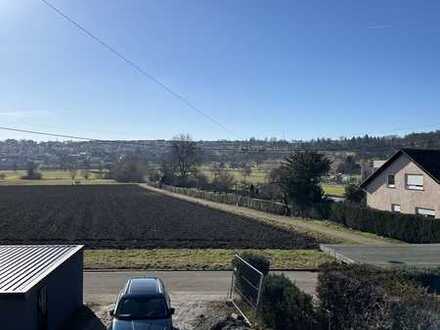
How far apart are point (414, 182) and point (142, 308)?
107 feet

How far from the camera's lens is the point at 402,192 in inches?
1730

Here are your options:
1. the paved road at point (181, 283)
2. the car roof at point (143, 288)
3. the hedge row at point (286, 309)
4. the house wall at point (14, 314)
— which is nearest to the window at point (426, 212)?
the paved road at point (181, 283)

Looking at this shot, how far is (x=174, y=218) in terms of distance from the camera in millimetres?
50625

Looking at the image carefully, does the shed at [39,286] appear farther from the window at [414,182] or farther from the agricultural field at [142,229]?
the window at [414,182]

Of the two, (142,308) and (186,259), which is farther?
(186,259)

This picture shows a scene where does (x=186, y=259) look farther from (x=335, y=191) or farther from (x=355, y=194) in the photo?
(x=335, y=191)

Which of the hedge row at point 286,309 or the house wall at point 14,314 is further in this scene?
the hedge row at point 286,309

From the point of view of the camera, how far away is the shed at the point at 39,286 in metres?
13.4

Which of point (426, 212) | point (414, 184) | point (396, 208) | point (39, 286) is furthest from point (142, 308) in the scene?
point (396, 208)

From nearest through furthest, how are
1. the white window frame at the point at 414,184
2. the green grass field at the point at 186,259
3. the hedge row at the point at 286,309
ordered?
the hedge row at the point at 286,309
the green grass field at the point at 186,259
the white window frame at the point at 414,184

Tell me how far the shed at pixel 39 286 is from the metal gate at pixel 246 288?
5.34 m

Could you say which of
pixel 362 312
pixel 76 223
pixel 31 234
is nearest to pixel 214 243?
pixel 31 234

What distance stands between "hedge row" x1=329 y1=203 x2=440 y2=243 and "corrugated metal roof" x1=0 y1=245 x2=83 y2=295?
24.3 meters

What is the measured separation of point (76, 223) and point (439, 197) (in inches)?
1092
